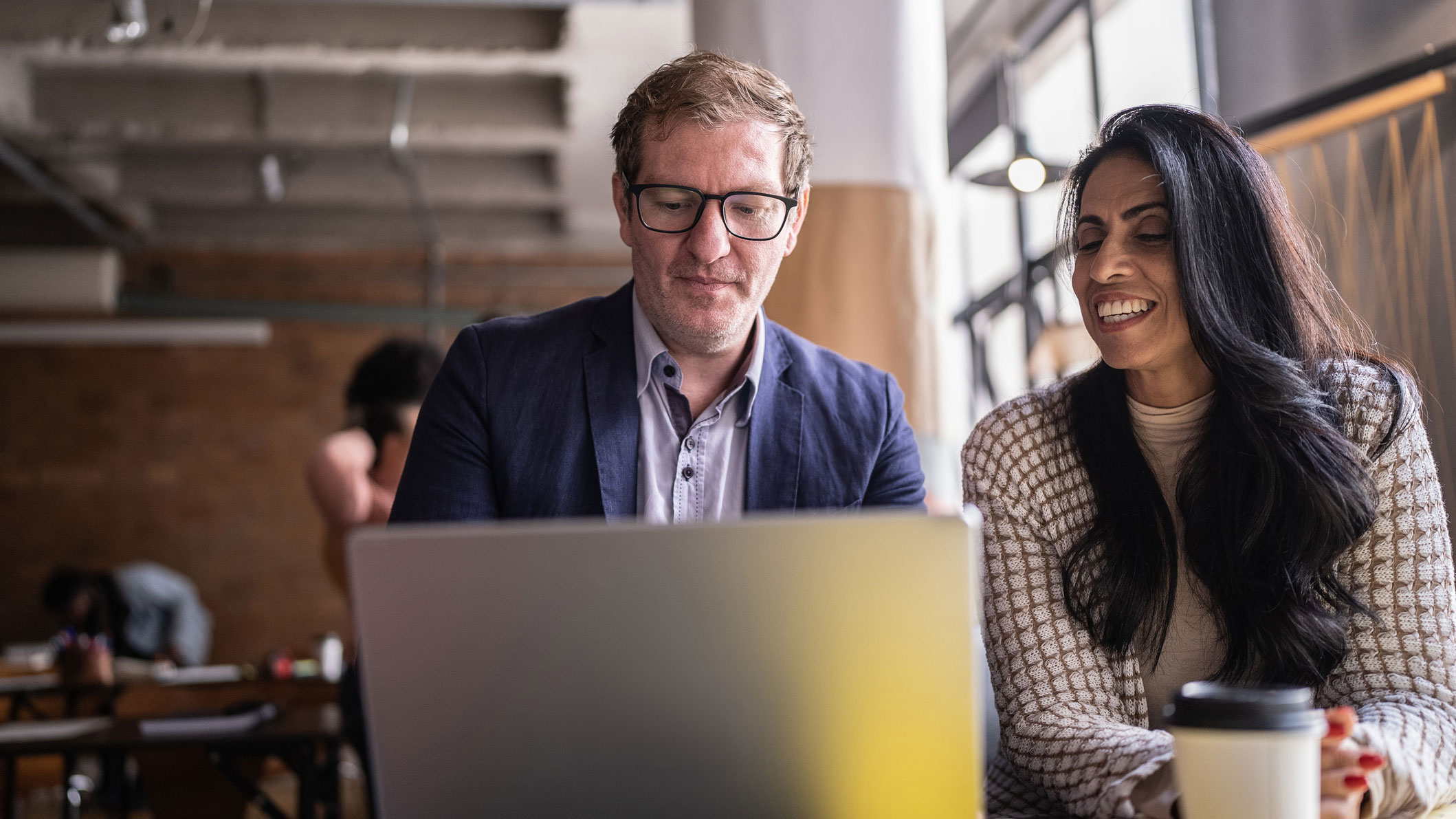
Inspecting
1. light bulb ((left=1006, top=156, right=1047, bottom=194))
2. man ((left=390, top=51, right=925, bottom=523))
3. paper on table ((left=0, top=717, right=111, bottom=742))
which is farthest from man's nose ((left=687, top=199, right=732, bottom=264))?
light bulb ((left=1006, top=156, right=1047, bottom=194))

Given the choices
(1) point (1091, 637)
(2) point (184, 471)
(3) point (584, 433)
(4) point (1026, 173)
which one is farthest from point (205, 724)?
(2) point (184, 471)

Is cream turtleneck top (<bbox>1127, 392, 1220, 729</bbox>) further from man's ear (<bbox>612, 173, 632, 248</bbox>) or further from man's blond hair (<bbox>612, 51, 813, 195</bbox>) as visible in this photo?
man's ear (<bbox>612, 173, 632, 248</bbox>)

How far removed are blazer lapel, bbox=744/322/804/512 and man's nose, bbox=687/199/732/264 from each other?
21 cm

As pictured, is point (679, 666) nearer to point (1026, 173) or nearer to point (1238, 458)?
point (1238, 458)

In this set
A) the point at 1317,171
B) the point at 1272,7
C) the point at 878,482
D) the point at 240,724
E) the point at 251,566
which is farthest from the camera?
the point at 251,566

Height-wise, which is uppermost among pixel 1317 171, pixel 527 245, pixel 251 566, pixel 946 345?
pixel 527 245

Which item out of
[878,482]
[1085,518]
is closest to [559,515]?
[878,482]

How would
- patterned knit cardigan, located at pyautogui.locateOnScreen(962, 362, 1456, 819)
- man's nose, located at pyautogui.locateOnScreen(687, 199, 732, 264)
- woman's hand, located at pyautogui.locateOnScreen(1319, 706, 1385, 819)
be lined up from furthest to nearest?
man's nose, located at pyautogui.locateOnScreen(687, 199, 732, 264) → patterned knit cardigan, located at pyautogui.locateOnScreen(962, 362, 1456, 819) → woman's hand, located at pyautogui.locateOnScreen(1319, 706, 1385, 819)

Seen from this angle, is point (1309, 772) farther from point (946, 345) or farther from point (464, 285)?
point (464, 285)

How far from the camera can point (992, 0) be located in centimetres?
565

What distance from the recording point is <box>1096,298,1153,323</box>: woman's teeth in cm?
140

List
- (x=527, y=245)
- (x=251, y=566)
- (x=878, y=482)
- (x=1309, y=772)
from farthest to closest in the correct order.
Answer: (x=527, y=245) < (x=251, y=566) < (x=878, y=482) < (x=1309, y=772)

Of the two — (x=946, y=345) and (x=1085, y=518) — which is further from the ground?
(x=946, y=345)

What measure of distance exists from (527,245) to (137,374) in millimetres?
3231
